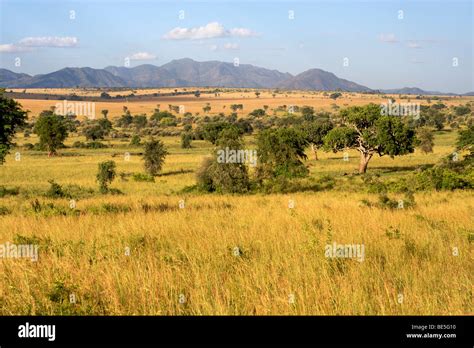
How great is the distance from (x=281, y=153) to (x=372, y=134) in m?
10.2

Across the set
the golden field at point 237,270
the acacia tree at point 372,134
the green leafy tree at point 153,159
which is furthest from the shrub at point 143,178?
the golden field at point 237,270

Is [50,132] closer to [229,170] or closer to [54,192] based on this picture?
[54,192]

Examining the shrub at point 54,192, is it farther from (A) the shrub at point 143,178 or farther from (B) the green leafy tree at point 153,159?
(B) the green leafy tree at point 153,159

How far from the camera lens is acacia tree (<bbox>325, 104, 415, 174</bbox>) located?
44469 millimetres

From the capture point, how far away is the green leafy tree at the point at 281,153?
41.0m

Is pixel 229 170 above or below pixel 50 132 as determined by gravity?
below

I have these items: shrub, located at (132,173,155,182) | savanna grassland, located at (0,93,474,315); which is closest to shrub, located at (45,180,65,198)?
shrub, located at (132,173,155,182)

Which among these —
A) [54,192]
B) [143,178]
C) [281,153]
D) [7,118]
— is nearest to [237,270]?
[7,118]

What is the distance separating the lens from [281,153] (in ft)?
139

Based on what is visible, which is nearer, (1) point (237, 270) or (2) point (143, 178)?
(1) point (237, 270)

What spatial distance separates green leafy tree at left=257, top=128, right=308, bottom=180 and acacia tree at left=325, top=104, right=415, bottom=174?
493 cm

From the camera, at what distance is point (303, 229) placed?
345 inches

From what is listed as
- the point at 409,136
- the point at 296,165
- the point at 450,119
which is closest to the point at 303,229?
the point at 296,165

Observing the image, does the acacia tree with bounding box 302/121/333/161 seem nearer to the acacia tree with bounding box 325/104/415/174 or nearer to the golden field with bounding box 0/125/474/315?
the acacia tree with bounding box 325/104/415/174
